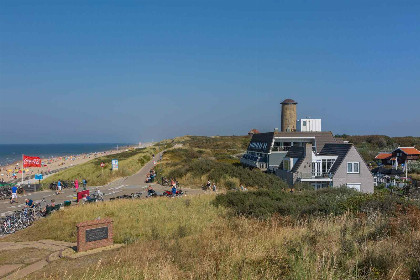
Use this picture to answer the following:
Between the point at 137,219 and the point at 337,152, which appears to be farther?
the point at 337,152

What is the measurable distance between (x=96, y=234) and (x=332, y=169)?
25.2 meters

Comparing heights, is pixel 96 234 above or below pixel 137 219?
above

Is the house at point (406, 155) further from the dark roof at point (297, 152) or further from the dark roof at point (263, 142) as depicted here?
the dark roof at point (297, 152)

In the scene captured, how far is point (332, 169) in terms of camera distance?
32688 millimetres

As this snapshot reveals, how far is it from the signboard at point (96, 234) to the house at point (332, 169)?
22.9 metres

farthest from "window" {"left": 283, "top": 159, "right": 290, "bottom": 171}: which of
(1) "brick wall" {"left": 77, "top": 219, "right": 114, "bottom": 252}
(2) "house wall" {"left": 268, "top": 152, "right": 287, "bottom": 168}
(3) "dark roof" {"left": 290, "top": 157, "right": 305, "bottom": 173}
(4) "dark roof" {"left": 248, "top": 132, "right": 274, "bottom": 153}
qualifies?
(1) "brick wall" {"left": 77, "top": 219, "right": 114, "bottom": 252}

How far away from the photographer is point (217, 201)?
21062 millimetres

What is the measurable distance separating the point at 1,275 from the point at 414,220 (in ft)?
39.2

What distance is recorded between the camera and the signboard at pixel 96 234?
13.2 meters

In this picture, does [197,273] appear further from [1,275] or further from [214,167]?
[214,167]

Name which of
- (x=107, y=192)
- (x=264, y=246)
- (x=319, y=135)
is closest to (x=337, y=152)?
(x=319, y=135)

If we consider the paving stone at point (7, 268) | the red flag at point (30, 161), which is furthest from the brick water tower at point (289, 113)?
the paving stone at point (7, 268)

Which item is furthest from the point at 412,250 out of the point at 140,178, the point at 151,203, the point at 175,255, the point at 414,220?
the point at 140,178

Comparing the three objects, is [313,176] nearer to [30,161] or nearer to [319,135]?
[319,135]
